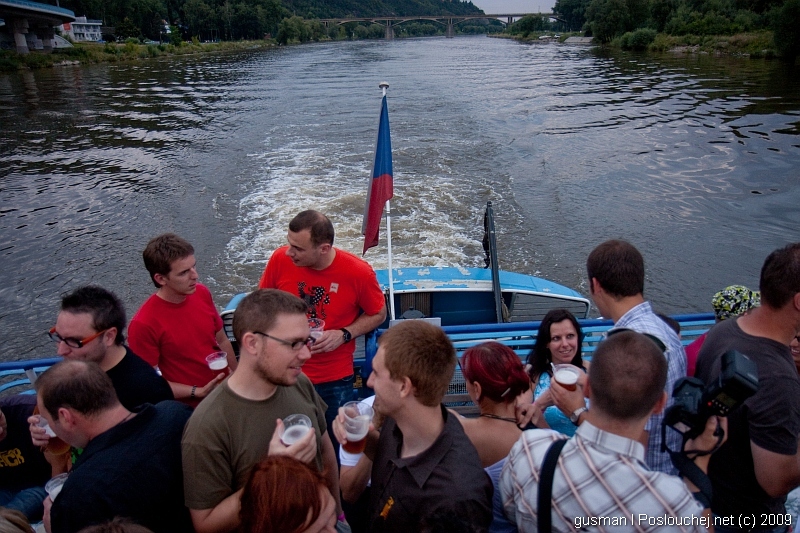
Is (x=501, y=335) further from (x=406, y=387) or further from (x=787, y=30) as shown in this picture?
(x=787, y=30)

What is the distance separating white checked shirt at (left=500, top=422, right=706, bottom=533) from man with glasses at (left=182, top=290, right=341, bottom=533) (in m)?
0.93

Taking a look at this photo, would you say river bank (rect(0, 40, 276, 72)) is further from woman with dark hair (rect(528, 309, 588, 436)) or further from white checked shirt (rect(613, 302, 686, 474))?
white checked shirt (rect(613, 302, 686, 474))

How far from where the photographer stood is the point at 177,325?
3689mm

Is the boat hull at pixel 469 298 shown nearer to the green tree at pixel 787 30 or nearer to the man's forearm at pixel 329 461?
the man's forearm at pixel 329 461

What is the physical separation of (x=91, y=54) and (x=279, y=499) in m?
66.3

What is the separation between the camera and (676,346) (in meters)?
2.53

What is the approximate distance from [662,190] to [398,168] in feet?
26.5

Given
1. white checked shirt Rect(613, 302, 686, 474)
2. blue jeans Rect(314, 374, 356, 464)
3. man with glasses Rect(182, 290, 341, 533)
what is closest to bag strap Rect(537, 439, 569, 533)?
white checked shirt Rect(613, 302, 686, 474)

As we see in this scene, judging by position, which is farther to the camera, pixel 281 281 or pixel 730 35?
pixel 730 35

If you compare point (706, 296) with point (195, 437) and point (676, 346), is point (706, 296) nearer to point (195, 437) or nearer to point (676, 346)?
point (676, 346)

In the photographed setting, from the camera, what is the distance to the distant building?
3164 inches

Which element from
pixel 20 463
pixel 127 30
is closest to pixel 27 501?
pixel 20 463

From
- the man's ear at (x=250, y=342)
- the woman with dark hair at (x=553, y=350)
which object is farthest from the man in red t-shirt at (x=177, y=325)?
the woman with dark hair at (x=553, y=350)

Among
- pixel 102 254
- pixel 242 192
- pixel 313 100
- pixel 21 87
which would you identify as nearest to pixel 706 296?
pixel 242 192
